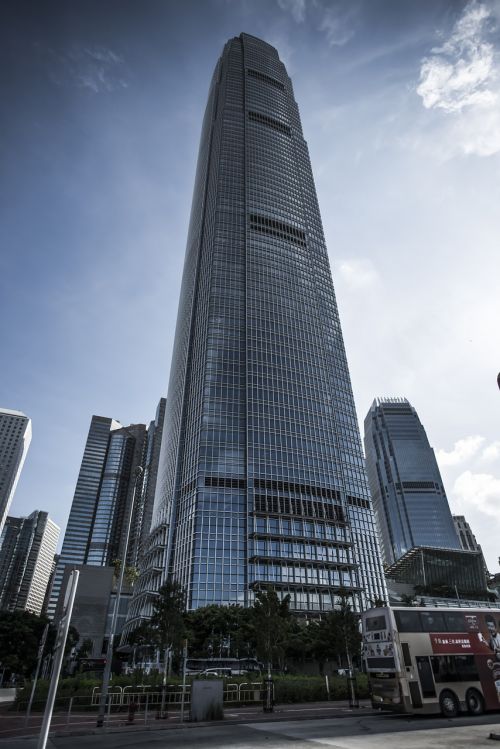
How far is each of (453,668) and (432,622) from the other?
2.21 meters

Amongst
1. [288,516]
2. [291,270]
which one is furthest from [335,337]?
[288,516]

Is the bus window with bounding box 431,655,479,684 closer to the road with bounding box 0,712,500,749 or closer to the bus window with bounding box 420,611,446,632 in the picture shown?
the bus window with bounding box 420,611,446,632

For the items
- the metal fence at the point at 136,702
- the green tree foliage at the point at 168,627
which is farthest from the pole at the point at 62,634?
the green tree foliage at the point at 168,627

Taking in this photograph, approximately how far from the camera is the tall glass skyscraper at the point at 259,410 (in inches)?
3191

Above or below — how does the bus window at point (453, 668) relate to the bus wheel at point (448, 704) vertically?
above

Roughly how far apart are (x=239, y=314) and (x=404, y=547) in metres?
138

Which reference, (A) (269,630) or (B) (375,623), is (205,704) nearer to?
(B) (375,623)

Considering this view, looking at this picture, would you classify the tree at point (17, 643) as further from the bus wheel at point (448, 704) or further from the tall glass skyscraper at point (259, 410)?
the bus wheel at point (448, 704)

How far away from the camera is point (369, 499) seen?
327 feet

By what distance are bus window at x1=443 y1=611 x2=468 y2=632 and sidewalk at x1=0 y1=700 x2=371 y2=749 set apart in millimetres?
6966

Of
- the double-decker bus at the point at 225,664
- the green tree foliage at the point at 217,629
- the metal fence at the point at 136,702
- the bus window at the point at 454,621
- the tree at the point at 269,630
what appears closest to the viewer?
the bus window at the point at 454,621

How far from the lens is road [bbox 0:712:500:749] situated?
13633mm

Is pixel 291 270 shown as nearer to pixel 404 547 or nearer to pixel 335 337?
pixel 335 337

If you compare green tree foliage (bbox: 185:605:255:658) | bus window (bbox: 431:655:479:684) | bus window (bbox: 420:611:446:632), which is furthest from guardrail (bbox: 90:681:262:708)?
green tree foliage (bbox: 185:605:255:658)
